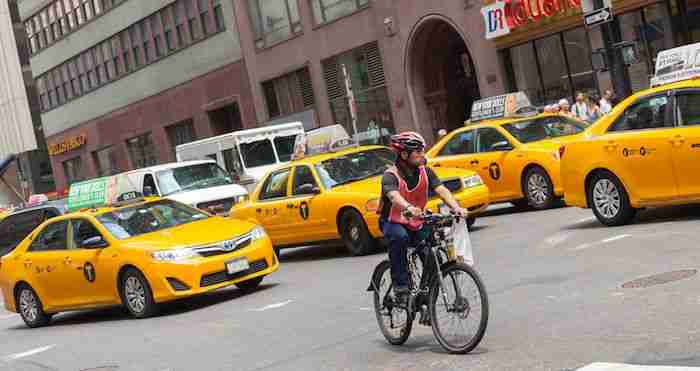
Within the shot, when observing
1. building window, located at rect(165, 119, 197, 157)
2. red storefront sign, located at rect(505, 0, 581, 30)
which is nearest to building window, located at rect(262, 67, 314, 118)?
building window, located at rect(165, 119, 197, 157)

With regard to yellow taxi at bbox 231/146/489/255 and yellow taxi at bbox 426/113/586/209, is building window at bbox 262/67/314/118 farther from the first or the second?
yellow taxi at bbox 231/146/489/255

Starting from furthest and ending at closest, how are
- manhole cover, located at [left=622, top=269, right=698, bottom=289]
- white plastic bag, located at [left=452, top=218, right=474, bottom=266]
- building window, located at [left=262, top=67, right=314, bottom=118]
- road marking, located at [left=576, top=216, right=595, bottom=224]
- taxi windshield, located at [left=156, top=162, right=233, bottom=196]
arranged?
building window, located at [left=262, top=67, right=314, bottom=118]
taxi windshield, located at [left=156, top=162, right=233, bottom=196]
road marking, located at [left=576, top=216, right=595, bottom=224]
manhole cover, located at [left=622, top=269, right=698, bottom=289]
white plastic bag, located at [left=452, top=218, right=474, bottom=266]

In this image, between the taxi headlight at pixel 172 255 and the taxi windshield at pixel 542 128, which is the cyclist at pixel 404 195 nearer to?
the taxi headlight at pixel 172 255

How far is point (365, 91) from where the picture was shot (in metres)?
38.0

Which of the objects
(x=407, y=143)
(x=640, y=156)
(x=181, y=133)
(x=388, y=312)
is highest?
(x=181, y=133)

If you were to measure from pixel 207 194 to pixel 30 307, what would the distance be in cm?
857

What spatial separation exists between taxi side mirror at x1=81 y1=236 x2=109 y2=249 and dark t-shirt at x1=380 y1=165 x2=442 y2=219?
640cm

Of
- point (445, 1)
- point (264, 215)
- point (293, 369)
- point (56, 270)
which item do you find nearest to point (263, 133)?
point (445, 1)

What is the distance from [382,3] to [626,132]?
73.9 ft

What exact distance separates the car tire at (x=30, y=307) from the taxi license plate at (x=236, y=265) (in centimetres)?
331

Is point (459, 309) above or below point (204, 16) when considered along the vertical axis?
below

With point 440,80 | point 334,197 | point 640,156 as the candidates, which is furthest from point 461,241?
point 440,80

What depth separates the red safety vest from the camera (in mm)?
8547

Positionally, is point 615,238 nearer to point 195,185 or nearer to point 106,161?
point 195,185
